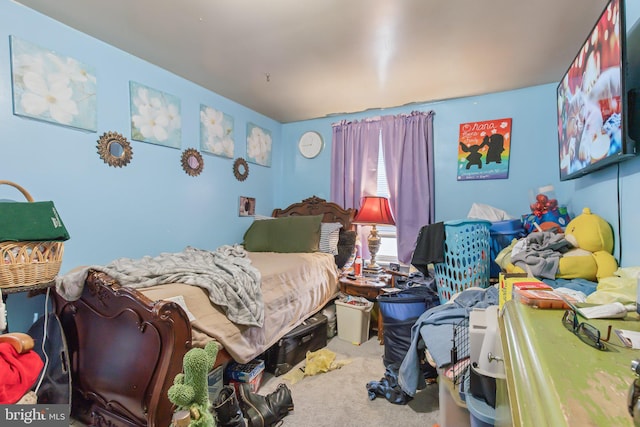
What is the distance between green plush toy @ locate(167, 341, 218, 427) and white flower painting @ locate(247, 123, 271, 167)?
307cm

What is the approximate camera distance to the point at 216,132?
3.02 meters

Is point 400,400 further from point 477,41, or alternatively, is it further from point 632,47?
point 477,41

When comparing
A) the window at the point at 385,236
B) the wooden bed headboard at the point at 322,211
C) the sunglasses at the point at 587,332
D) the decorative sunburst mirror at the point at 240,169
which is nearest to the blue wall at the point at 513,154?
the window at the point at 385,236

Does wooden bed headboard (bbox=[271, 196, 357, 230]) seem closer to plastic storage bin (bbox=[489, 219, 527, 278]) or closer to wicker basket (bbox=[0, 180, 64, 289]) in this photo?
plastic storage bin (bbox=[489, 219, 527, 278])

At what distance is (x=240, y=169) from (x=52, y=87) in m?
1.71

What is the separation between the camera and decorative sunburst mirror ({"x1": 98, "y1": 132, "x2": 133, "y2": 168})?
2.13 metres

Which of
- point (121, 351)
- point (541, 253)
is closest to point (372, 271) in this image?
point (541, 253)

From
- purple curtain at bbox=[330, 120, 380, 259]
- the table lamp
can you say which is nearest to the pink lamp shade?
the table lamp

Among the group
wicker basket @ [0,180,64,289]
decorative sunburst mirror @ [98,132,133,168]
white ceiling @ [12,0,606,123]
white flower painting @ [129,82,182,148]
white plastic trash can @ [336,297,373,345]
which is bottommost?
white plastic trash can @ [336,297,373,345]

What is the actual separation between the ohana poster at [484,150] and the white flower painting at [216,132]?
244 centimetres

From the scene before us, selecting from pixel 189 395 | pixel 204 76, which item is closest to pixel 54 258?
pixel 189 395

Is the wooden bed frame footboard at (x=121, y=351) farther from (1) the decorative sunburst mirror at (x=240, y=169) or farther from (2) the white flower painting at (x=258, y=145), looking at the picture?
(2) the white flower painting at (x=258, y=145)

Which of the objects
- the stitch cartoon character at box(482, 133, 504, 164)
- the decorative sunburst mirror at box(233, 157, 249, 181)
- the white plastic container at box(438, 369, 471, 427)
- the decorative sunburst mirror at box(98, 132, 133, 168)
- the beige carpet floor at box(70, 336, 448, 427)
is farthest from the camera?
the decorative sunburst mirror at box(233, 157, 249, 181)

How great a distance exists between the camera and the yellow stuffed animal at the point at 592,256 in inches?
55.5
